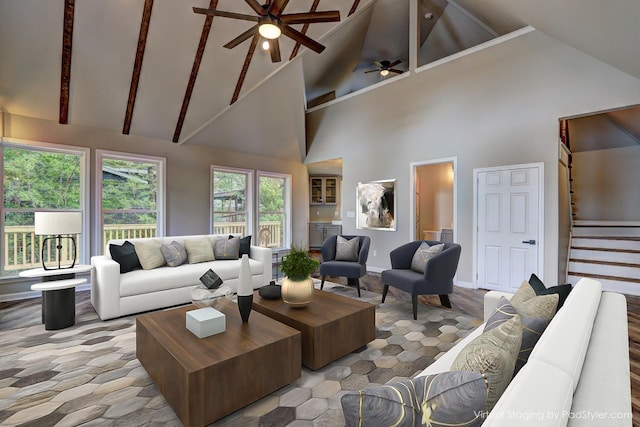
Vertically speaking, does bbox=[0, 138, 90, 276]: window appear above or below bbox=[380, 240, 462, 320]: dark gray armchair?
above

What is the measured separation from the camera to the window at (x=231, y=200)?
6219 mm

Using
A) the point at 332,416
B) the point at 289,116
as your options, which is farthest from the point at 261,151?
the point at 332,416

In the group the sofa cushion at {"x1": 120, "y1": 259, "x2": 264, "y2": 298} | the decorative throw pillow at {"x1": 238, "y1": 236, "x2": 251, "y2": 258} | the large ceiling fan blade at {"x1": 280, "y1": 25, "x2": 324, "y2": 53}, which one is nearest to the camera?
the large ceiling fan blade at {"x1": 280, "y1": 25, "x2": 324, "y2": 53}

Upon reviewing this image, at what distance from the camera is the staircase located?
165 inches

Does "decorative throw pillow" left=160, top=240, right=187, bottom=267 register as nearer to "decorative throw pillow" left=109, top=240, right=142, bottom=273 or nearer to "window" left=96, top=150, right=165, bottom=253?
"decorative throw pillow" left=109, top=240, right=142, bottom=273

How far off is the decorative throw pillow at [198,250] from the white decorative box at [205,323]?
2140mm

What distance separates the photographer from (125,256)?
355cm

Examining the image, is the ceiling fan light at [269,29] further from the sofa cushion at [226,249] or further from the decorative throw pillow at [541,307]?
the decorative throw pillow at [541,307]

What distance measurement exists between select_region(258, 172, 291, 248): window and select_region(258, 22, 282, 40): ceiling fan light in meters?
3.96

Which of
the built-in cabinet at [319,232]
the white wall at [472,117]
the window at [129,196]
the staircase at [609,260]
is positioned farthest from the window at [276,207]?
the staircase at [609,260]

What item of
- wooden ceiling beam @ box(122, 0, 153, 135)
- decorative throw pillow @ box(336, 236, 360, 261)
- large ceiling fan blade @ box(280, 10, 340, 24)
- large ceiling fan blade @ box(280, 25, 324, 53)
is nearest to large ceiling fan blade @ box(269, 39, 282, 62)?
large ceiling fan blade @ box(280, 25, 324, 53)

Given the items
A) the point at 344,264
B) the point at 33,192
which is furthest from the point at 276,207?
the point at 33,192

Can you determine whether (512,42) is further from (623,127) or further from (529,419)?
(529,419)

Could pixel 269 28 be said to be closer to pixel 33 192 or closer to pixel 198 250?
pixel 198 250
